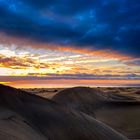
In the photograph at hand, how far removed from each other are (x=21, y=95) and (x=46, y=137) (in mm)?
955

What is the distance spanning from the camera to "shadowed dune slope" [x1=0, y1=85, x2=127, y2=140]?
11.6 ft

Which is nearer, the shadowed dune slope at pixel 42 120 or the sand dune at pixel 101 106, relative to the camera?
the shadowed dune slope at pixel 42 120

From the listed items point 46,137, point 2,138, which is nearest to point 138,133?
point 46,137

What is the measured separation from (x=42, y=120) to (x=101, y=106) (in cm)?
941

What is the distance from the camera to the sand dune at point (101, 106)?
445 inches

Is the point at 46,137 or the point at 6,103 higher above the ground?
the point at 6,103

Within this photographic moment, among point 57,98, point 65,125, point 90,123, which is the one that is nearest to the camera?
point 65,125

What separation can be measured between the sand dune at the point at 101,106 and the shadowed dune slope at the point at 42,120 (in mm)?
6041

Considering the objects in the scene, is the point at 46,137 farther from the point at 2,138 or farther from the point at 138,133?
the point at 138,133

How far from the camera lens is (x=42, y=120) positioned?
4.16 metres

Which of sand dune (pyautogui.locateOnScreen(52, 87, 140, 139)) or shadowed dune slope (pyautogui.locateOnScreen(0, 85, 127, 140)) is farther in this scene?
sand dune (pyautogui.locateOnScreen(52, 87, 140, 139))

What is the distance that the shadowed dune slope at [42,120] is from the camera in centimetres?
355

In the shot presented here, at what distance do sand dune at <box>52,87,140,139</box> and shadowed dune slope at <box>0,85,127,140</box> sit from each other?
6.04m

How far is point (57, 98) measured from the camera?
12.1 m
